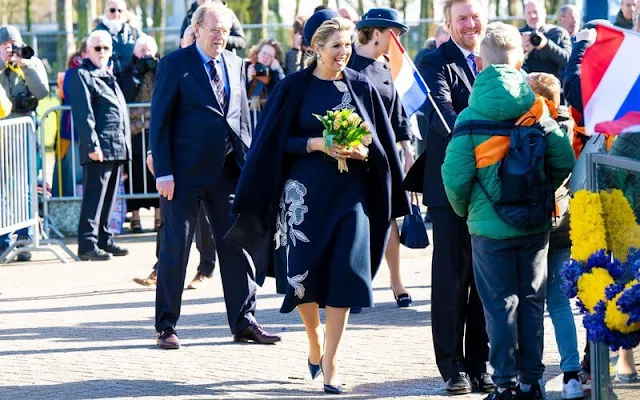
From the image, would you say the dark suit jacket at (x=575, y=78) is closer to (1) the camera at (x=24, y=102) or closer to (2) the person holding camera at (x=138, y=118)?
(1) the camera at (x=24, y=102)

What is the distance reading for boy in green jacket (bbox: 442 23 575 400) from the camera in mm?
6289

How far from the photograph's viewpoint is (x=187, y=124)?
8648mm

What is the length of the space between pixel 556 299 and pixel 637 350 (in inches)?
43.4

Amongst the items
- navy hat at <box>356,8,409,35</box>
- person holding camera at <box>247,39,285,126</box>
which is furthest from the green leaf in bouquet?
person holding camera at <box>247,39,285,126</box>

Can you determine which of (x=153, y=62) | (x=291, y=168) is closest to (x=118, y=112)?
(x=153, y=62)

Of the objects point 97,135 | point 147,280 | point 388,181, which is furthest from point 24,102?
point 388,181

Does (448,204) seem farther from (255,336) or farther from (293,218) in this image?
(255,336)

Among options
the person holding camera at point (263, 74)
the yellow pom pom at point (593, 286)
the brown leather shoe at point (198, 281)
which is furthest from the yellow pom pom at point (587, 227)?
the person holding camera at point (263, 74)

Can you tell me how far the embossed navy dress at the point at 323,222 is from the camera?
280 inches

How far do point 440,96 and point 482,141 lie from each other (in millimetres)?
732

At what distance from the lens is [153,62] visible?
14664 mm

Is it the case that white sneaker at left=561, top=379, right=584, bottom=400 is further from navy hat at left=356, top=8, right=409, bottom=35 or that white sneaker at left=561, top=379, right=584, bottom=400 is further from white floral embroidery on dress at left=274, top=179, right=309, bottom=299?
navy hat at left=356, top=8, right=409, bottom=35

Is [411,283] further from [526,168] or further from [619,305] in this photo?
[619,305]

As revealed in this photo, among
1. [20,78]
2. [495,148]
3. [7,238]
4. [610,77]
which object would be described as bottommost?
[7,238]
